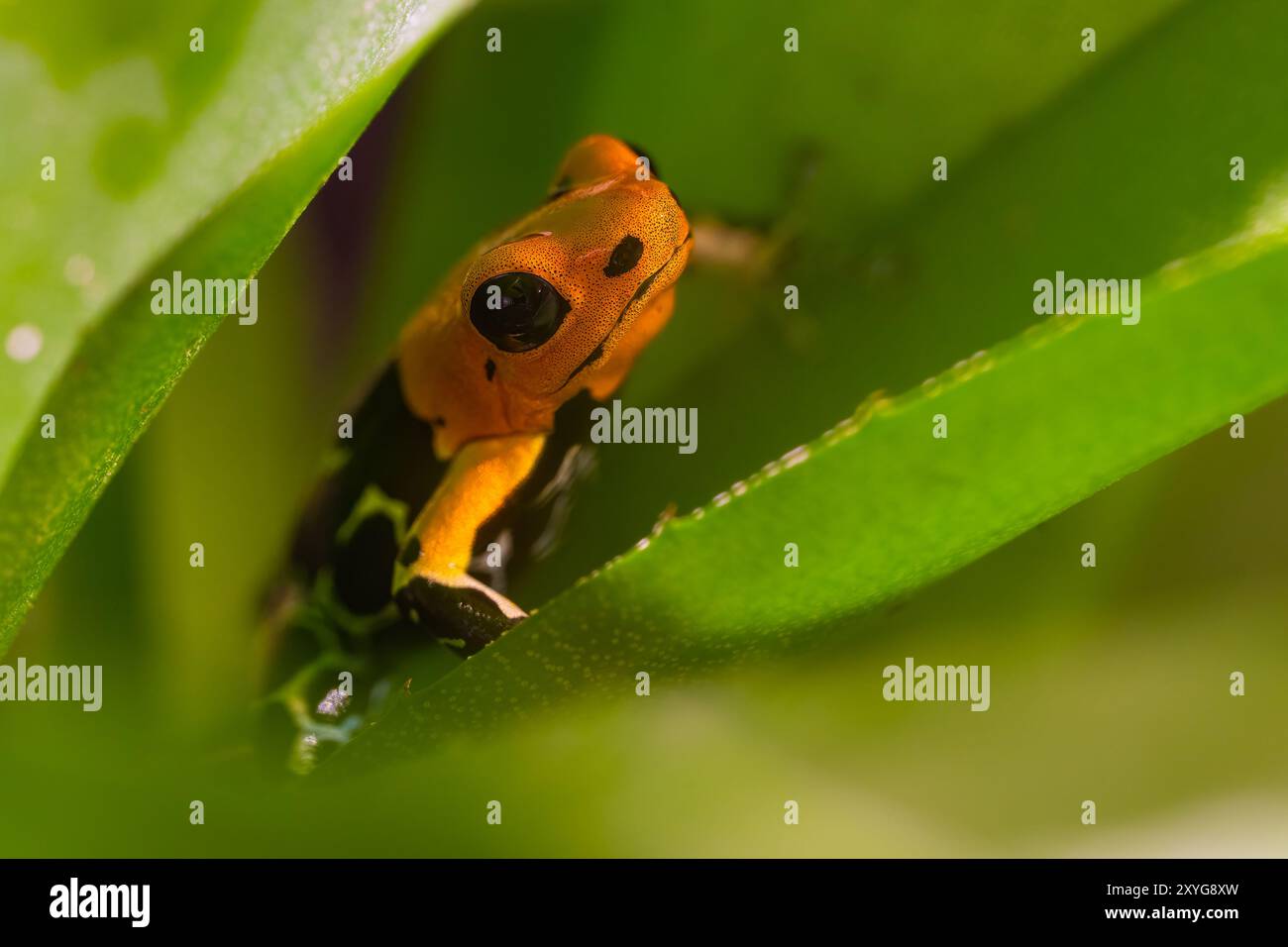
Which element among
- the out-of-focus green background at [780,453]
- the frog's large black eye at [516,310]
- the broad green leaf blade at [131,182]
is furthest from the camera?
the frog's large black eye at [516,310]

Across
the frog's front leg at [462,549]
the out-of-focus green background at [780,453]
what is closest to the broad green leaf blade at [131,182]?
the out-of-focus green background at [780,453]

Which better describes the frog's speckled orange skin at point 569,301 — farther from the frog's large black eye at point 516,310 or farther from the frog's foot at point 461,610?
the frog's foot at point 461,610

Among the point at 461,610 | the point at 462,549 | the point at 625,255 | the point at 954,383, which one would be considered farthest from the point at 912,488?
the point at 462,549

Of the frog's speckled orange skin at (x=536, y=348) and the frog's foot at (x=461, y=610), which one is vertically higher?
the frog's speckled orange skin at (x=536, y=348)

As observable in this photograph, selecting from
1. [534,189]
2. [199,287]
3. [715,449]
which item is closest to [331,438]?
[534,189]

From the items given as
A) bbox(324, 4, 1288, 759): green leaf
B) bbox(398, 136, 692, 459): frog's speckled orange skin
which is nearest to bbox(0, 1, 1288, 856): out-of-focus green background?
bbox(324, 4, 1288, 759): green leaf
